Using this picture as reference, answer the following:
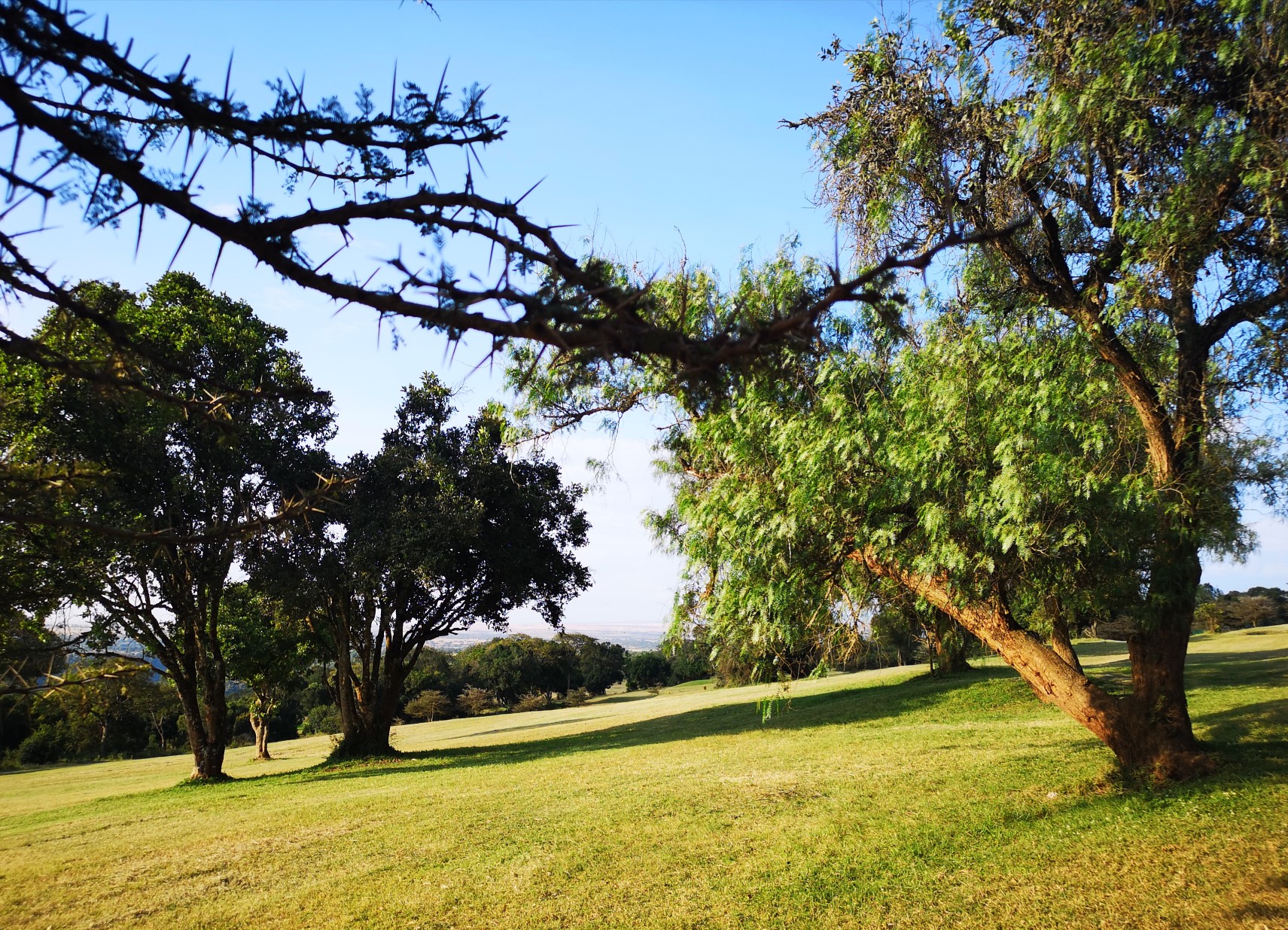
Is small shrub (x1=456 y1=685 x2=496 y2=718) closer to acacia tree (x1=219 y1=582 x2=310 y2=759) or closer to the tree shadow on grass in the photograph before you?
the tree shadow on grass

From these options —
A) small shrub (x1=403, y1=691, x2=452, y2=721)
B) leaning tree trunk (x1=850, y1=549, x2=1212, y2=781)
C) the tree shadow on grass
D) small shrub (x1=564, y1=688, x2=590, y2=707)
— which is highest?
leaning tree trunk (x1=850, y1=549, x2=1212, y2=781)

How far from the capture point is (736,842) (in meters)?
8.23

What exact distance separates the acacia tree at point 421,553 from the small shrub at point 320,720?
2482 centimetres

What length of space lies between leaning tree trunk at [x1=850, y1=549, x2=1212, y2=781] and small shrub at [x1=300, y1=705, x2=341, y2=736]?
45075 millimetres

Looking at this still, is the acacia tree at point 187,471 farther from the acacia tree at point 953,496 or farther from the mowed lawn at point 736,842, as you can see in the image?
the acacia tree at point 953,496

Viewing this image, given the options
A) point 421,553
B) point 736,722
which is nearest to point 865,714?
point 736,722

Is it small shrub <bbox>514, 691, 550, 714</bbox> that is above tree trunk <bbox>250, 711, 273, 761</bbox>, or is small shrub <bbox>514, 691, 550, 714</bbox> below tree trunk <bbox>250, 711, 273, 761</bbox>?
below

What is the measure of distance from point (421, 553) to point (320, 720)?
1336 inches

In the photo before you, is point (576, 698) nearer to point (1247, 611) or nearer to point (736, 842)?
Answer: point (1247, 611)

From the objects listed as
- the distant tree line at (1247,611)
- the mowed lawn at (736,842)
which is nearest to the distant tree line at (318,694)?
the mowed lawn at (736,842)

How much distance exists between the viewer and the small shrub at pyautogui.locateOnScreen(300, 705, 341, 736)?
46.1 metres

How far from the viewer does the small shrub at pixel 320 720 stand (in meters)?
46.1

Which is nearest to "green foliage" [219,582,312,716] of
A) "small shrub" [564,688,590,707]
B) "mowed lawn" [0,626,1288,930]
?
"mowed lawn" [0,626,1288,930]

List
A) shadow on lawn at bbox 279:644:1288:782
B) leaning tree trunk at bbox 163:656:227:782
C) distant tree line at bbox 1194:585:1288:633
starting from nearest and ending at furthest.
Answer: shadow on lawn at bbox 279:644:1288:782 → leaning tree trunk at bbox 163:656:227:782 → distant tree line at bbox 1194:585:1288:633
